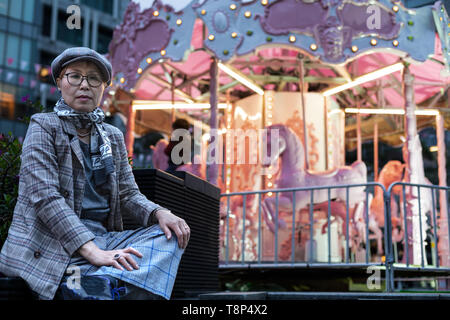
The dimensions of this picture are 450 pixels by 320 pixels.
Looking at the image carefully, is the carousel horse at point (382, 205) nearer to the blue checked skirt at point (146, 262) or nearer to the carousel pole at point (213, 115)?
the carousel pole at point (213, 115)

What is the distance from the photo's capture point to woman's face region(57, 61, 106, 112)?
2.23 metres

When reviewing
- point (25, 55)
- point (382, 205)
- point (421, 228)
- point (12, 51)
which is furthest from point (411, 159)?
point (25, 55)

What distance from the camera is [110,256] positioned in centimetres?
193

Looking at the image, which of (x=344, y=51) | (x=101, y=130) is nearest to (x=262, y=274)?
(x=344, y=51)

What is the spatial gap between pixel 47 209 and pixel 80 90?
513 millimetres

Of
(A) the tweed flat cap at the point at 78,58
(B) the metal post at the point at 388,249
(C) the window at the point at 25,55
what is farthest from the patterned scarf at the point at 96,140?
(C) the window at the point at 25,55

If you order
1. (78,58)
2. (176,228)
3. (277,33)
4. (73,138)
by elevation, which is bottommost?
(176,228)

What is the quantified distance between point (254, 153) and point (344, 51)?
105 inches

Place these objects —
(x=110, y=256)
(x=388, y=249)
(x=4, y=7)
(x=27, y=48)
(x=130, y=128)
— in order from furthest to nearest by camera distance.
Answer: (x=27, y=48) → (x=4, y=7) → (x=130, y=128) → (x=388, y=249) → (x=110, y=256)

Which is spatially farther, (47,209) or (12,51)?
(12,51)

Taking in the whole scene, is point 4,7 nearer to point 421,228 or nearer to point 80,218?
point 421,228

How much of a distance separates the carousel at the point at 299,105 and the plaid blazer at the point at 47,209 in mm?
4433

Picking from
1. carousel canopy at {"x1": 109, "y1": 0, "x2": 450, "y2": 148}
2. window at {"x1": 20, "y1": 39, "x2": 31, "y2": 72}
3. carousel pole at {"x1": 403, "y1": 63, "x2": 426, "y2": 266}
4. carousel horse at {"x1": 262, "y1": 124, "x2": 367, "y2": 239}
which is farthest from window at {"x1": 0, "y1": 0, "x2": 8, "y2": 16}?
carousel pole at {"x1": 403, "y1": 63, "x2": 426, "y2": 266}
